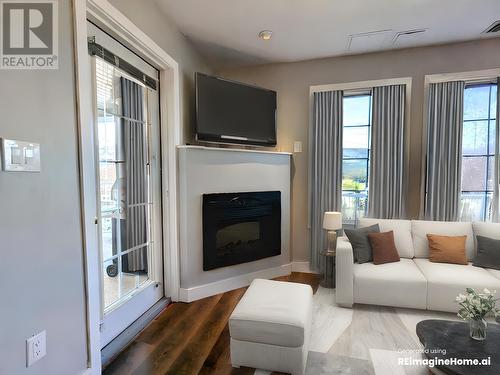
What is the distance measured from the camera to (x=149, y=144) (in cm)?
253

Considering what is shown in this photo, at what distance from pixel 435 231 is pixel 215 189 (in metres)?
2.40

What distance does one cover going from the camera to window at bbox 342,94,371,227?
11.1 feet

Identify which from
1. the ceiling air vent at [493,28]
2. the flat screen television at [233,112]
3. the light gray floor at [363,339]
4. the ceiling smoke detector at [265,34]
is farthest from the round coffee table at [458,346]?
the ceiling smoke detector at [265,34]

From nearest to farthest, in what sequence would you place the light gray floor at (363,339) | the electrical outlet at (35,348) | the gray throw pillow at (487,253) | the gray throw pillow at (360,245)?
the electrical outlet at (35,348), the light gray floor at (363,339), the gray throw pillow at (487,253), the gray throw pillow at (360,245)

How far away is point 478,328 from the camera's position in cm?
163

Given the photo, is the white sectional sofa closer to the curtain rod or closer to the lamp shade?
the lamp shade

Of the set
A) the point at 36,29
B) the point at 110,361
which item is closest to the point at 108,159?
the point at 36,29

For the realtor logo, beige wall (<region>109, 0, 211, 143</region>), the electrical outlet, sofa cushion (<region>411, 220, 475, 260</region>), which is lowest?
the electrical outlet

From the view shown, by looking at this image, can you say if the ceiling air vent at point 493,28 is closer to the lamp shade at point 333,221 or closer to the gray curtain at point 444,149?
the gray curtain at point 444,149

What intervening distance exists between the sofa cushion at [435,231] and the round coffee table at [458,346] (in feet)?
4.01

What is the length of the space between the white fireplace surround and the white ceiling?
3.88ft

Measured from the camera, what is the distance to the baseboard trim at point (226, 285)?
2.77 meters

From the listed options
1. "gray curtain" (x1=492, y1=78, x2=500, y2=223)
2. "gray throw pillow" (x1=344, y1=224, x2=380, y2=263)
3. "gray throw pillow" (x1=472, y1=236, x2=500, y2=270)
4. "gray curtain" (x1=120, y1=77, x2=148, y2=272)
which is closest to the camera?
"gray curtain" (x1=120, y1=77, x2=148, y2=272)

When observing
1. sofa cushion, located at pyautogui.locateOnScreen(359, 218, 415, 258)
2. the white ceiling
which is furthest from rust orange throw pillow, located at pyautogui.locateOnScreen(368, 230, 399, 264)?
the white ceiling
